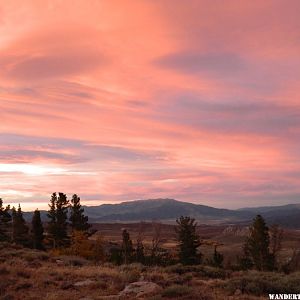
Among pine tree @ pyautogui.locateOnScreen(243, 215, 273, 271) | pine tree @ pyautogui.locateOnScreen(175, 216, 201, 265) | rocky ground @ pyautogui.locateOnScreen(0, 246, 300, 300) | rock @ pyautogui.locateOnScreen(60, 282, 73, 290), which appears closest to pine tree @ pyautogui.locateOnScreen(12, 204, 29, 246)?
pine tree @ pyautogui.locateOnScreen(175, 216, 201, 265)

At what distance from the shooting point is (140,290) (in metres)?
16.2

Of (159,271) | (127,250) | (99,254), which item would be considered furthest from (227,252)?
(159,271)

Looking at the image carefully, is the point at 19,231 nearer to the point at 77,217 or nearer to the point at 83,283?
the point at 77,217

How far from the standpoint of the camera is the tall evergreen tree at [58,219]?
207 ft

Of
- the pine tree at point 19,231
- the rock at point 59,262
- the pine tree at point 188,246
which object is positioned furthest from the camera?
the pine tree at point 19,231

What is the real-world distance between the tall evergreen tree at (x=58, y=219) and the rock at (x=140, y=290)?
157 feet

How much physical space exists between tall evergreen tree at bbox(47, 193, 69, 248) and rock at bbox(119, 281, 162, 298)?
4787 cm

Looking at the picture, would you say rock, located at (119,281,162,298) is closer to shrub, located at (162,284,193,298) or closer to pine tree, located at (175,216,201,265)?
shrub, located at (162,284,193,298)

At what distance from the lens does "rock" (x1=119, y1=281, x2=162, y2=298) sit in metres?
15.7

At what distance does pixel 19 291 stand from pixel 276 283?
1104 cm

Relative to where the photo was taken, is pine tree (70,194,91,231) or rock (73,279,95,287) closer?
rock (73,279,95,287)

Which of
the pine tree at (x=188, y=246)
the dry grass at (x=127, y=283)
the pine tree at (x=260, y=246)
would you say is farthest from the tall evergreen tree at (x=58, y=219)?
the dry grass at (x=127, y=283)

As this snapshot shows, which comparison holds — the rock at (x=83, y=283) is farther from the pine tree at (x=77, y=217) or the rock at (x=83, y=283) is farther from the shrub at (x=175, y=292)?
the pine tree at (x=77, y=217)

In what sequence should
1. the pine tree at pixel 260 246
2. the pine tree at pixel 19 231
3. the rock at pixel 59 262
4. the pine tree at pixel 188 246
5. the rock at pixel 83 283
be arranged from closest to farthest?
the rock at pixel 83 283, the rock at pixel 59 262, the pine tree at pixel 188 246, the pine tree at pixel 260 246, the pine tree at pixel 19 231
